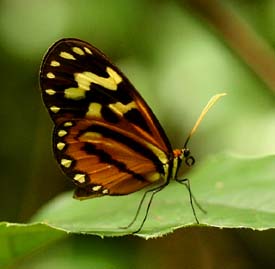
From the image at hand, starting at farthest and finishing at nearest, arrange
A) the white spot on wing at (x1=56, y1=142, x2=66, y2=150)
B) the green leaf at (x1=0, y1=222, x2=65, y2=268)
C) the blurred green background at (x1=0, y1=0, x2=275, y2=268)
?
the blurred green background at (x1=0, y1=0, x2=275, y2=268), the white spot on wing at (x1=56, y1=142, x2=66, y2=150), the green leaf at (x1=0, y1=222, x2=65, y2=268)

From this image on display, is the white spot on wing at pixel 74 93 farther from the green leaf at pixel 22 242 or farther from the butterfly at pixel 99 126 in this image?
the green leaf at pixel 22 242

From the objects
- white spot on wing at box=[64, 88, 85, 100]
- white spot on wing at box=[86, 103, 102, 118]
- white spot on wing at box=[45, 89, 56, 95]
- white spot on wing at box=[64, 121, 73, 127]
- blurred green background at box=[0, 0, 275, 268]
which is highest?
white spot on wing at box=[45, 89, 56, 95]

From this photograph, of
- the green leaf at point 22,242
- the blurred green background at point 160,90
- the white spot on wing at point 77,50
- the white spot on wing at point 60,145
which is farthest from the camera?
the blurred green background at point 160,90

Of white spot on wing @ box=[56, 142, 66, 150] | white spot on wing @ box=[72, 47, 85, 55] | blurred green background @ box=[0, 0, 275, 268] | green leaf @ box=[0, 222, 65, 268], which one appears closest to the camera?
green leaf @ box=[0, 222, 65, 268]

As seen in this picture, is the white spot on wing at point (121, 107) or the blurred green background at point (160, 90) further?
the blurred green background at point (160, 90)

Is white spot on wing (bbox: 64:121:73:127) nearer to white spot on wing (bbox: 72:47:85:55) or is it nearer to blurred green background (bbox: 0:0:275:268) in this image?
white spot on wing (bbox: 72:47:85:55)

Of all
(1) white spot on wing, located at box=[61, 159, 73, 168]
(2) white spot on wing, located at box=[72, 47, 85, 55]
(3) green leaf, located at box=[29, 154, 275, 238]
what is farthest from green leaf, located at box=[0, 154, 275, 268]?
(2) white spot on wing, located at box=[72, 47, 85, 55]

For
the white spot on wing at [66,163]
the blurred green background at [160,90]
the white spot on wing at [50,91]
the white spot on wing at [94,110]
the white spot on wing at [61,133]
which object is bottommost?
the blurred green background at [160,90]

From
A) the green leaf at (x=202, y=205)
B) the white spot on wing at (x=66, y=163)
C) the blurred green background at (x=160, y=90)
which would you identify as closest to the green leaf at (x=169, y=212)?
the green leaf at (x=202, y=205)
